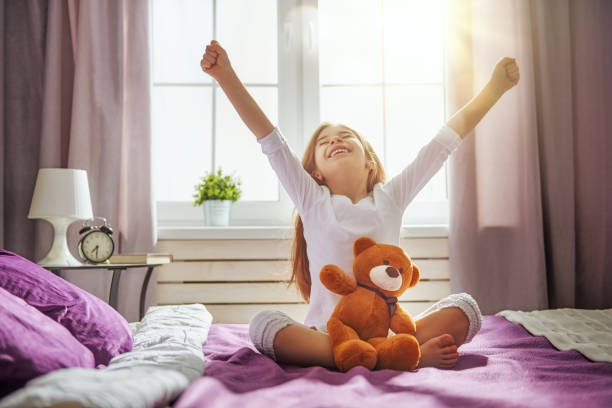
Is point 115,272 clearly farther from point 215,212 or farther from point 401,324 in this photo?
point 401,324

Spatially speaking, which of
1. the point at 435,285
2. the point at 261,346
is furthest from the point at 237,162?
the point at 261,346

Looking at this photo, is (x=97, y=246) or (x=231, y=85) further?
(x=97, y=246)

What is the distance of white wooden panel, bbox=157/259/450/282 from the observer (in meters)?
2.06

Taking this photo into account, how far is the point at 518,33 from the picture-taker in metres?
2.05

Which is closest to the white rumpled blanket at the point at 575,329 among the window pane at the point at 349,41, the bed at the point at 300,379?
the bed at the point at 300,379

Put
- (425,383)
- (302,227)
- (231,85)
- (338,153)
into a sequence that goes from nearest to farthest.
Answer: (425,383)
(231,85)
(338,153)
(302,227)

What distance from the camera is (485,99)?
1.43 m

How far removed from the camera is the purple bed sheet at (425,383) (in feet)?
2.36

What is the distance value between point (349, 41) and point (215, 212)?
3.37ft

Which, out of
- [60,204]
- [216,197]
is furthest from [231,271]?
[60,204]

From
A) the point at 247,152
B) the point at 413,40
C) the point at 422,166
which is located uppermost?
the point at 413,40

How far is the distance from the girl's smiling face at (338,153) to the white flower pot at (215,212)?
76cm

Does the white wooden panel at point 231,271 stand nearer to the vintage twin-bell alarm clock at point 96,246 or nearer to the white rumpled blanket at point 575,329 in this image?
the vintage twin-bell alarm clock at point 96,246

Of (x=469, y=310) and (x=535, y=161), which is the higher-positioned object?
(x=535, y=161)
